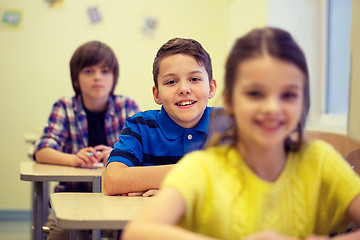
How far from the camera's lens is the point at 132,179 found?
1423mm

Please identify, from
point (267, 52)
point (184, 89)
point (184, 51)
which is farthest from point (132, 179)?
point (267, 52)

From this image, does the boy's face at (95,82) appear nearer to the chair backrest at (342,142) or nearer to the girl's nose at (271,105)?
the chair backrest at (342,142)

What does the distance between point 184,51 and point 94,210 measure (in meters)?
0.69

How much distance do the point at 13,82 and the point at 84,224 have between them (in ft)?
13.1

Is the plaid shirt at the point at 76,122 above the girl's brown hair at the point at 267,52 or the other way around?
the other way around

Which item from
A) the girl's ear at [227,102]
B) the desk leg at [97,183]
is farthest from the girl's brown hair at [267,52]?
the desk leg at [97,183]

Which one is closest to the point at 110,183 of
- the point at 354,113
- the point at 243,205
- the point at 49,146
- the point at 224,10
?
the point at 243,205

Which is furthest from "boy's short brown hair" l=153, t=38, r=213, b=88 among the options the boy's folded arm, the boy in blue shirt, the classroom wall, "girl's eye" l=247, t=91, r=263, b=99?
the classroom wall

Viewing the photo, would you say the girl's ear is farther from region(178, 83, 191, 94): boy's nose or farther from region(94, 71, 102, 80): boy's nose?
region(94, 71, 102, 80): boy's nose

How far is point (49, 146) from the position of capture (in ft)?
8.21

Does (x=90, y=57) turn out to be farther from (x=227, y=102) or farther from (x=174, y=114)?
(x=227, y=102)

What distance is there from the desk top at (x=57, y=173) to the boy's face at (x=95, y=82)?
548 millimetres

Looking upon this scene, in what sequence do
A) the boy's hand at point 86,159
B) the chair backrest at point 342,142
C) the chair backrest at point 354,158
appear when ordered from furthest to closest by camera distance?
the boy's hand at point 86,159
the chair backrest at point 342,142
the chair backrest at point 354,158

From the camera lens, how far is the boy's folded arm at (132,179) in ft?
4.65
